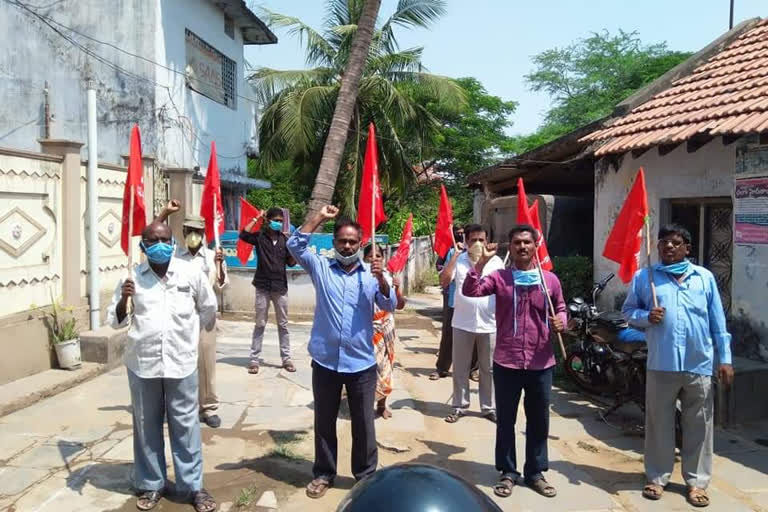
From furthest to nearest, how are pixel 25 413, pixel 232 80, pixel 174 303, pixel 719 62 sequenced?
pixel 232 80
pixel 719 62
pixel 25 413
pixel 174 303

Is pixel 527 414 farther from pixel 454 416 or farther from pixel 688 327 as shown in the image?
pixel 454 416

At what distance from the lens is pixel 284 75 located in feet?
57.1

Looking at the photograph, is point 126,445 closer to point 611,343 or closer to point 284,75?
point 611,343

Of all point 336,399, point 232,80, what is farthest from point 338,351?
point 232,80

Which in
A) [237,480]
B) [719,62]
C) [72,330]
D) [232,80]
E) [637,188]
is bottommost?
[237,480]

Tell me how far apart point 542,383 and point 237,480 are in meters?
2.27

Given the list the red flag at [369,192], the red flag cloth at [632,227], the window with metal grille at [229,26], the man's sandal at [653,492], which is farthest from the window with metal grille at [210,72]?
the man's sandal at [653,492]

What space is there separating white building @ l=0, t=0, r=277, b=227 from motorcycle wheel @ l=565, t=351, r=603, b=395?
776 cm

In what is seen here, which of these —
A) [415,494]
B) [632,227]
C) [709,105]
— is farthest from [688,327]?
[709,105]

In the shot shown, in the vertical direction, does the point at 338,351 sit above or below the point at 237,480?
above

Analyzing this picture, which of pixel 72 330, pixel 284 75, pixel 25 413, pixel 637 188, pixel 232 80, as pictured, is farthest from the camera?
pixel 284 75

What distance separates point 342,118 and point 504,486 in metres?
7.99

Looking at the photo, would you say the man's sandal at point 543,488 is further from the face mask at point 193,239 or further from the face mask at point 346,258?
the face mask at point 193,239

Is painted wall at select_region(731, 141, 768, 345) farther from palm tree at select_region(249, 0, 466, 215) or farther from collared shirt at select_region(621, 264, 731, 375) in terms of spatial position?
palm tree at select_region(249, 0, 466, 215)
